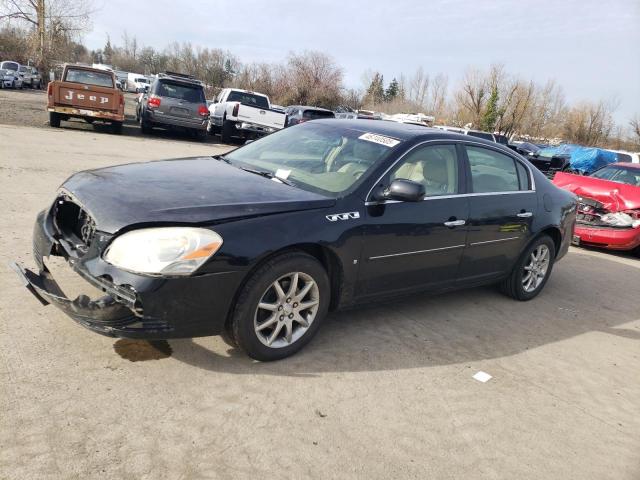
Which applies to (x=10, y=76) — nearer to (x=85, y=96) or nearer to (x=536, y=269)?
(x=85, y=96)

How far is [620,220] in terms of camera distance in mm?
8375

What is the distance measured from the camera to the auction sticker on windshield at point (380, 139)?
4.20 metres

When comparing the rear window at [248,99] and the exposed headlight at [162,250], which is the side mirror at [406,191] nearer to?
the exposed headlight at [162,250]

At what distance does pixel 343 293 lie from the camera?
151 inches

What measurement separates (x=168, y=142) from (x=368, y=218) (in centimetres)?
1397

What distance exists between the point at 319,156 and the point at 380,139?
529mm

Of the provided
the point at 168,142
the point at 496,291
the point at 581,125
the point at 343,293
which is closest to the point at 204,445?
the point at 343,293

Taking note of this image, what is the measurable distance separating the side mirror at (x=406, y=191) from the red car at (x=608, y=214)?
5.65 metres

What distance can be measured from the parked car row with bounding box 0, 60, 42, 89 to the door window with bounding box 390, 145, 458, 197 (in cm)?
3441

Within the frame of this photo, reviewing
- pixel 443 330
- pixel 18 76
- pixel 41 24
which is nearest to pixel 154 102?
pixel 443 330

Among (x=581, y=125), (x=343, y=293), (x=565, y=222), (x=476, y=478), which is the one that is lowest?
(x=476, y=478)

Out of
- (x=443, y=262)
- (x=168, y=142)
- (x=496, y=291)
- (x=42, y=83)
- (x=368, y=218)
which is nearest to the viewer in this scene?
(x=368, y=218)

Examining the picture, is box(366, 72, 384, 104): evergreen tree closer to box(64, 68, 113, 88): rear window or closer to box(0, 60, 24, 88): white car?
box(0, 60, 24, 88): white car

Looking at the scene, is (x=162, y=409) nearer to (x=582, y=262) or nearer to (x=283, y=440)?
(x=283, y=440)
